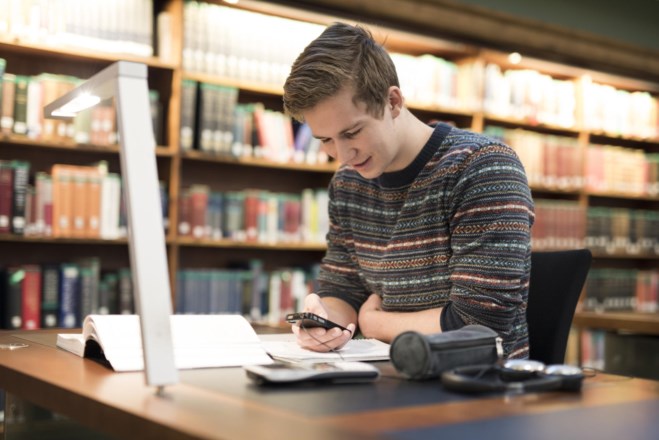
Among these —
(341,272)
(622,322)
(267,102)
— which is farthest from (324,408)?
(267,102)

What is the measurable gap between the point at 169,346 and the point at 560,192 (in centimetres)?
441

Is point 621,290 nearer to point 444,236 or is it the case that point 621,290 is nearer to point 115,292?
point 115,292

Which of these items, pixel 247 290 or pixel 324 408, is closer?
pixel 324 408

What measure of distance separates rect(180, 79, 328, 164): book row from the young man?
72.6 inches

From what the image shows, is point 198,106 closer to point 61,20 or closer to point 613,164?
point 61,20

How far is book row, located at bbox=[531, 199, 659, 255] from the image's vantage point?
16.1ft

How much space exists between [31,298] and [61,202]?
0.41 meters

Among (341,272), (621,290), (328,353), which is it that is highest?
(341,272)

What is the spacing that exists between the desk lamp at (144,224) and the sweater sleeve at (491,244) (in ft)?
2.28

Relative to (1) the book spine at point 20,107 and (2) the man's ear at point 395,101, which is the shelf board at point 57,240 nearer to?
(1) the book spine at point 20,107

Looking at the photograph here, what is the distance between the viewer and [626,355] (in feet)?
11.1

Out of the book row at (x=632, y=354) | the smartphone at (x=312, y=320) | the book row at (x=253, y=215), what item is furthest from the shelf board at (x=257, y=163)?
the smartphone at (x=312, y=320)

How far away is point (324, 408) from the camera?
0.96m

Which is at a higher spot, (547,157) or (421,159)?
(547,157)
